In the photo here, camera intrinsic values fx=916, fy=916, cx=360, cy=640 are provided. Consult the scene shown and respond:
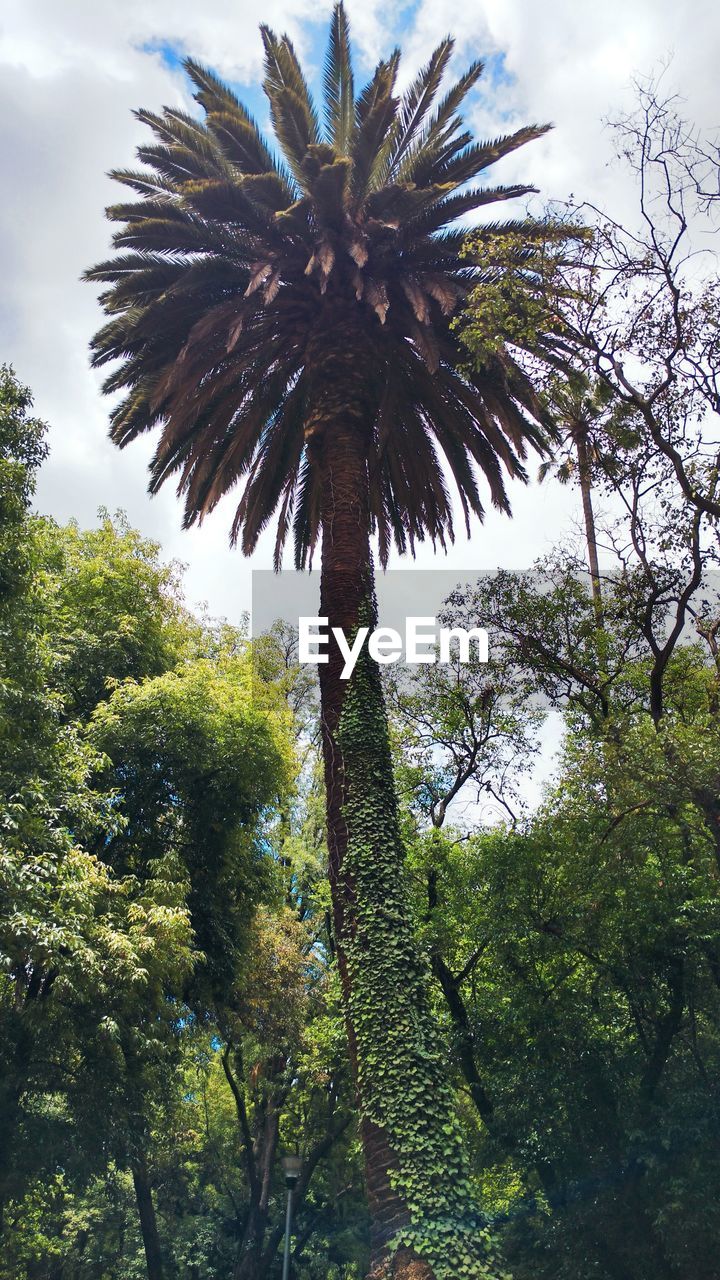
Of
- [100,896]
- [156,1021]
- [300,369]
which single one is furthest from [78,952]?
[300,369]

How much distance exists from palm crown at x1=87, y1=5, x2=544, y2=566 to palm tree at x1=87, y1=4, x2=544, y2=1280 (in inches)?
Result: 1.3

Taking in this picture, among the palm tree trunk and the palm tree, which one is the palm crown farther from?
the palm tree trunk

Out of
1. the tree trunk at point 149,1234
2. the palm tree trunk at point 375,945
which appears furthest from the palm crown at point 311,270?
the tree trunk at point 149,1234

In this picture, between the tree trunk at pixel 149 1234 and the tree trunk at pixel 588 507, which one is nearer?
the tree trunk at pixel 588 507

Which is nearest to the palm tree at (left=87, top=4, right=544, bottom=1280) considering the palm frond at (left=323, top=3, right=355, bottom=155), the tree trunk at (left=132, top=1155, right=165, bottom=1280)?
the palm frond at (left=323, top=3, right=355, bottom=155)

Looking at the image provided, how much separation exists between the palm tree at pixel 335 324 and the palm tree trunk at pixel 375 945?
4 cm

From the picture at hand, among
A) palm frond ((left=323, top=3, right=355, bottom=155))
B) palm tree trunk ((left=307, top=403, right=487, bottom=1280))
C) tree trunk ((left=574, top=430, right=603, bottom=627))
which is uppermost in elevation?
palm frond ((left=323, top=3, right=355, bottom=155))

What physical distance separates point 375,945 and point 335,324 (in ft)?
29.0

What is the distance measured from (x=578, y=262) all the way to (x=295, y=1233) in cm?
2678

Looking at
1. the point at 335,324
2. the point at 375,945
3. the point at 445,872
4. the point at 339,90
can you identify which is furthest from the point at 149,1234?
the point at 339,90

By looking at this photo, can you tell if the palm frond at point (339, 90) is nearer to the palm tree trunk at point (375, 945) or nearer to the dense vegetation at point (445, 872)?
the dense vegetation at point (445, 872)

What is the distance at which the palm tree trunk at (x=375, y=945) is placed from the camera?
9188 millimetres

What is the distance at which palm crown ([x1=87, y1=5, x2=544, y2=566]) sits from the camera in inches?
512

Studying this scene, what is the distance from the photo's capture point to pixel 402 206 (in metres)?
13.0
